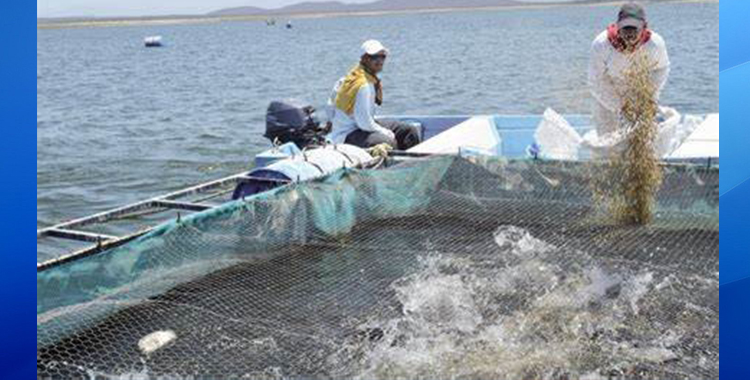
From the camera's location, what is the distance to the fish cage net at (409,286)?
4.68 metres

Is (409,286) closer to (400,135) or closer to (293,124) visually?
(400,135)

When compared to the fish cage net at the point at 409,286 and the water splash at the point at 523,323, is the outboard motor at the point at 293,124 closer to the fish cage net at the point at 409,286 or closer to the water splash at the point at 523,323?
the fish cage net at the point at 409,286

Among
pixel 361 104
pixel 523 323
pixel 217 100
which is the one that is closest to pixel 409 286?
pixel 523 323

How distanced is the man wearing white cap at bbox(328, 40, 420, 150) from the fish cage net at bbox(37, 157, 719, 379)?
1.69 metres

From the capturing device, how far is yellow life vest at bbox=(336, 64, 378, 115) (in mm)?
9102

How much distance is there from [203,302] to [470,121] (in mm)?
5866

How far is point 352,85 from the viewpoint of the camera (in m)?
9.12

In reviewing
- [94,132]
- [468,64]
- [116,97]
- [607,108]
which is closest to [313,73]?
[468,64]

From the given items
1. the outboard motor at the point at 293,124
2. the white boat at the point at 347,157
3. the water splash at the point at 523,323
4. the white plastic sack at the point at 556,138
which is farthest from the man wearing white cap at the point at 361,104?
the water splash at the point at 523,323

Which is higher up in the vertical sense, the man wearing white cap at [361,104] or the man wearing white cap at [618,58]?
the man wearing white cap at [618,58]

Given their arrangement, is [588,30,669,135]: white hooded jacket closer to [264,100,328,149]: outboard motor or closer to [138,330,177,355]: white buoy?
[264,100,328,149]: outboard motor

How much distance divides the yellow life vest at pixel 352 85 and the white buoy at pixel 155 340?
4.46 m

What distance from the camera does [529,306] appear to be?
5.33 m

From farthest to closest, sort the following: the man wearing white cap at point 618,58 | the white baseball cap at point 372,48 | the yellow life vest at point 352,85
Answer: the yellow life vest at point 352,85 → the white baseball cap at point 372,48 → the man wearing white cap at point 618,58
